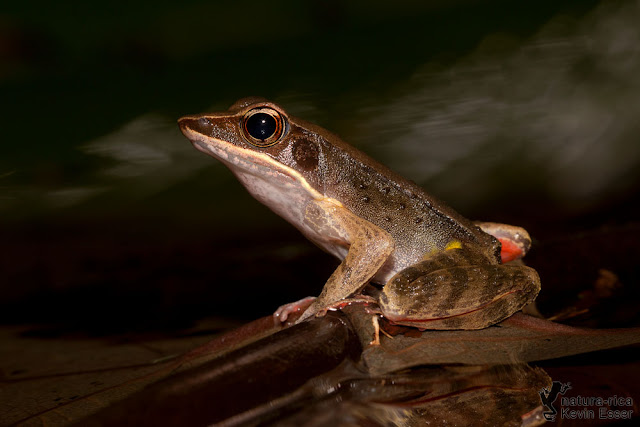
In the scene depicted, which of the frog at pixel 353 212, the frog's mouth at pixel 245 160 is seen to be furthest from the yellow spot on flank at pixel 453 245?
the frog's mouth at pixel 245 160

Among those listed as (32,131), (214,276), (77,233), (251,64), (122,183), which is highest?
(251,64)

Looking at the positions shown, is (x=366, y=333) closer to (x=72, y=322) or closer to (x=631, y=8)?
(x=72, y=322)

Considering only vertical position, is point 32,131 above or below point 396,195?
above

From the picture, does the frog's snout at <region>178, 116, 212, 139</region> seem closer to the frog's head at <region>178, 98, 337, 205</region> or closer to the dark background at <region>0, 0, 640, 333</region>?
the frog's head at <region>178, 98, 337, 205</region>

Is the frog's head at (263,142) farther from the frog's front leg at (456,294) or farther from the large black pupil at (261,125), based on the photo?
the frog's front leg at (456,294)

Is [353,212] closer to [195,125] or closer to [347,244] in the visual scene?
[347,244]

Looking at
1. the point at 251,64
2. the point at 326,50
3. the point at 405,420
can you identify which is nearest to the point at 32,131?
the point at 251,64

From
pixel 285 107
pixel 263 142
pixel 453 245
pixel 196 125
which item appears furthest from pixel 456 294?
pixel 285 107
